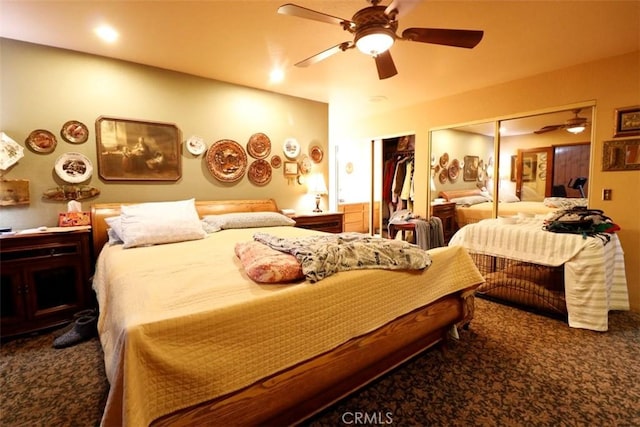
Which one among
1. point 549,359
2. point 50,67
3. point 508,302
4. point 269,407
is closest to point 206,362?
point 269,407

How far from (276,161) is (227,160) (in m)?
0.68

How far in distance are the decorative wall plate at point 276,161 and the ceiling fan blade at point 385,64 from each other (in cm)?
200

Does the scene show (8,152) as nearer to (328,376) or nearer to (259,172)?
(259,172)

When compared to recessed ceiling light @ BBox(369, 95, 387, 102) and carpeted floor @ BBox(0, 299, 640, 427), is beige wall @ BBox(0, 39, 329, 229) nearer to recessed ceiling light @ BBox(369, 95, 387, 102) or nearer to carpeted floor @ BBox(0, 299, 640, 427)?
recessed ceiling light @ BBox(369, 95, 387, 102)

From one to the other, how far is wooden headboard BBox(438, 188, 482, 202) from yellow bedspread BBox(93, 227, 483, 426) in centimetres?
273

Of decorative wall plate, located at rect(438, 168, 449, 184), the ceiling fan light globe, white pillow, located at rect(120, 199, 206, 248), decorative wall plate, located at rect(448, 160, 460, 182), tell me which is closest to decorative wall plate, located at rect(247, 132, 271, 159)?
white pillow, located at rect(120, 199, 206, 248)

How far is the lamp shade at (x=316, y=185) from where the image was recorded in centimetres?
428

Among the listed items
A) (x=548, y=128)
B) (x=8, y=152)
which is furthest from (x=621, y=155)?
(x=8, y=152)

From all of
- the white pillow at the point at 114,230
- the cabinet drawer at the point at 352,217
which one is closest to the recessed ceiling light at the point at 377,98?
the cabinet drawer at the point at 352,217

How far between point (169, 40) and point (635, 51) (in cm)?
423

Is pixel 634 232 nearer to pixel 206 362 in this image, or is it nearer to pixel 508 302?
pixel 508 302

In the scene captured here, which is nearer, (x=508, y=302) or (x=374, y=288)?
(x=374, y=288)

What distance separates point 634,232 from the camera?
2824 mm

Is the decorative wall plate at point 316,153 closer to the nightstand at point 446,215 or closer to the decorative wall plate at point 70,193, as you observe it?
the nightstand at point 446,215
